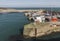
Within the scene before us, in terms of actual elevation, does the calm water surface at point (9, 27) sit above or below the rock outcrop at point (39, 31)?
below

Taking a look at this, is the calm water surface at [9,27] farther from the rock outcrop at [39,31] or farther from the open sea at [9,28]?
the rock outcrop at [39,31]

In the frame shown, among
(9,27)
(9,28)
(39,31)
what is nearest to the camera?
(39,31)

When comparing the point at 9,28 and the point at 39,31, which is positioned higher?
the point at 39,31

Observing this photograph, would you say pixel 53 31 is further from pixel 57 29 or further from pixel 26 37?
pixel 26 37

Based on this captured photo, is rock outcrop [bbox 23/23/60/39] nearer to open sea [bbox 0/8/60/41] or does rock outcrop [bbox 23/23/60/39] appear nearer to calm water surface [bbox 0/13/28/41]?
open sea [bbox 0/8/60/41]

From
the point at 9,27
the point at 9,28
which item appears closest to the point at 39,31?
the point at 9,28

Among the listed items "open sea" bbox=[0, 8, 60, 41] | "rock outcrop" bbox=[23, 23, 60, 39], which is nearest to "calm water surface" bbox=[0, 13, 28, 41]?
"open sea" bbox=[0, 8, 60, 41]

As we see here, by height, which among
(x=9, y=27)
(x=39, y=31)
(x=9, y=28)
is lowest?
(x=9, y=27)

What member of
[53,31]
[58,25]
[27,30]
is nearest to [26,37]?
[27,30]

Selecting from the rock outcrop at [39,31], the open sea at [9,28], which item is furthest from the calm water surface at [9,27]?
the rock outcrop at [39,31]

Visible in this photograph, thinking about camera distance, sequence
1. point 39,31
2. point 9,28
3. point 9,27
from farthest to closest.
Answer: point 9,27 → point 9,28 → point 39,31

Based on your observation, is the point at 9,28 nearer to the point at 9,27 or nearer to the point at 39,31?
the point at 9,27
